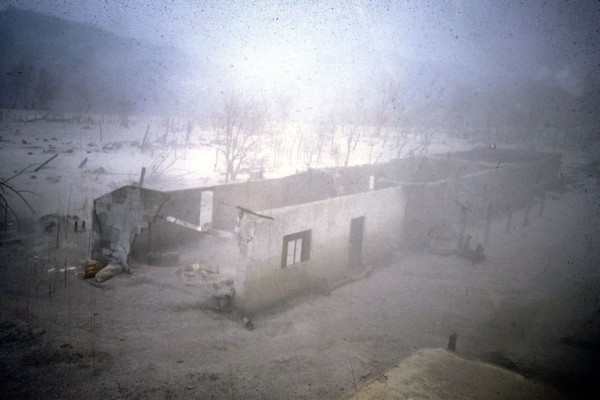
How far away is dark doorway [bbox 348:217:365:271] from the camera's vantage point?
528 inches

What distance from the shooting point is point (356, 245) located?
1365 cm

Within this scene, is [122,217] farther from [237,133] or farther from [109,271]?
[237,133]

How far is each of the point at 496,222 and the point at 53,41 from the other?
10267 cm

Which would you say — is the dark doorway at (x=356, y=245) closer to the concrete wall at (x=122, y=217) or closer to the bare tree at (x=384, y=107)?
the concrete wall at (x=122, y=217)

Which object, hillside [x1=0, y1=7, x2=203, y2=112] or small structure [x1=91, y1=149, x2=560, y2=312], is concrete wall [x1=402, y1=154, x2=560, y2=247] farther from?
hillside [x1=0, y1=7, x2=203, y2=112]

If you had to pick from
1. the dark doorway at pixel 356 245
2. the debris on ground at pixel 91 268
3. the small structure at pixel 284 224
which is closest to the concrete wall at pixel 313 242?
the small structure at pixel 284 224

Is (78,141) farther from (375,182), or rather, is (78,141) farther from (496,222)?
(496,222)

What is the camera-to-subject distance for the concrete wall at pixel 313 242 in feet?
31.3

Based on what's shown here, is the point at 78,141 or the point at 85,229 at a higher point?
the point at 78,141

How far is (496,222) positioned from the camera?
21188 millimetres

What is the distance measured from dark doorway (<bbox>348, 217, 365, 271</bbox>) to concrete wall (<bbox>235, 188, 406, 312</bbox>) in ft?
0.65

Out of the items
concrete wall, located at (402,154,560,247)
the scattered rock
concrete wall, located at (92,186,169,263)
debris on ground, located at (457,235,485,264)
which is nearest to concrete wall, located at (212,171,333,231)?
concrete wall, located at (92,186,169,263)

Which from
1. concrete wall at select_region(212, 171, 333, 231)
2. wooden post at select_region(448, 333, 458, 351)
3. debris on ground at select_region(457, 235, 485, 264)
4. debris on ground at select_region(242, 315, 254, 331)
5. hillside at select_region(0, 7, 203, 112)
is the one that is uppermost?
hillside at select_region(0, 7, 203, 112)

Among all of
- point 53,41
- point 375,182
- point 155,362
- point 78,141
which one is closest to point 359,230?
point 375,182
